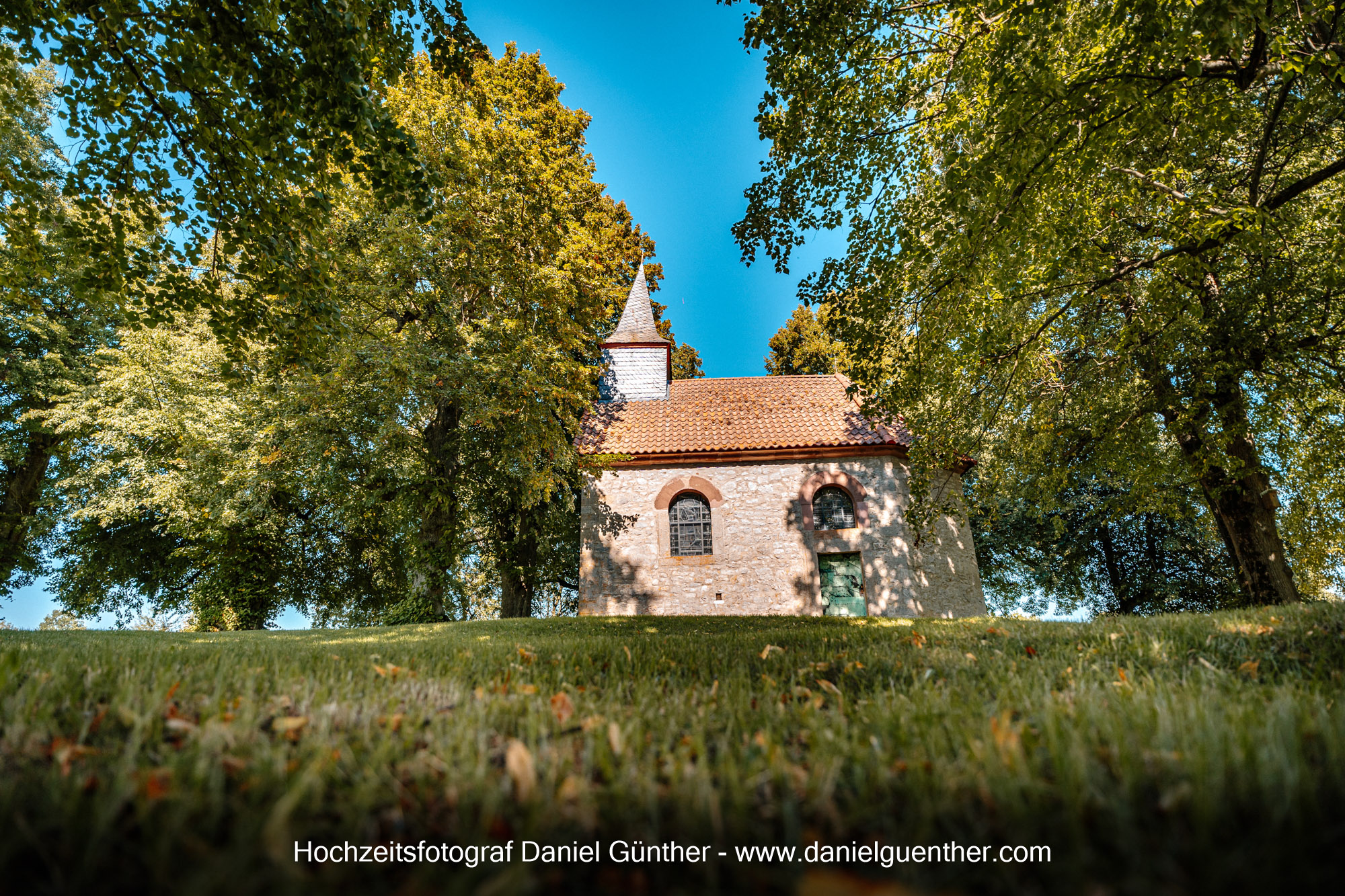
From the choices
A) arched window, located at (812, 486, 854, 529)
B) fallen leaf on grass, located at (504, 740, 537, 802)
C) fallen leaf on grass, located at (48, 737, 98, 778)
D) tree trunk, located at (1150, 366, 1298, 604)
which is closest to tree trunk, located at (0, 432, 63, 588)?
fallen leaf on grass, located at (48, 737, 98, 778)

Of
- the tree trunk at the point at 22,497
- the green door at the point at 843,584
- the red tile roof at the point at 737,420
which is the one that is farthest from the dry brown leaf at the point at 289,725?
the tree trunk at the point at 22,497

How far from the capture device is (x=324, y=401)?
11.6m

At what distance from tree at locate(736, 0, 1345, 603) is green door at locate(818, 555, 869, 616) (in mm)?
5020

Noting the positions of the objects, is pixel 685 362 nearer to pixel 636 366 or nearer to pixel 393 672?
pixel 636 366

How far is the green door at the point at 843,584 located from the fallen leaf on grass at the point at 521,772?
44.7ft

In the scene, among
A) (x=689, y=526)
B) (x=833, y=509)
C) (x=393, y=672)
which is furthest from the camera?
(x=833, y=509)

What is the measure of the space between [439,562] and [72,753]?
12444 millimetres

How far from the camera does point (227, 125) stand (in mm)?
5762

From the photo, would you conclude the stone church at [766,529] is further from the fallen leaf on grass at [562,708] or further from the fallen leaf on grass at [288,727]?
the fallen leaf on grass at [288,727]

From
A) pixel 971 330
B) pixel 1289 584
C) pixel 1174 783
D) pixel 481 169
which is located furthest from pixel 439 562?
pixel 1289 584

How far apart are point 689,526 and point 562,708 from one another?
12.8 m

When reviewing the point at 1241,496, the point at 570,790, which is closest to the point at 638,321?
the point at 1241,496

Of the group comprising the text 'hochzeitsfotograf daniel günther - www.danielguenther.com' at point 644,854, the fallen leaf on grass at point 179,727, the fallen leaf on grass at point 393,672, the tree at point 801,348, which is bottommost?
the text 'hochzeitsfotograf daniel günther - www.danielguenther.com' at point 644,854

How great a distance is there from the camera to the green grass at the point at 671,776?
3.21ft
